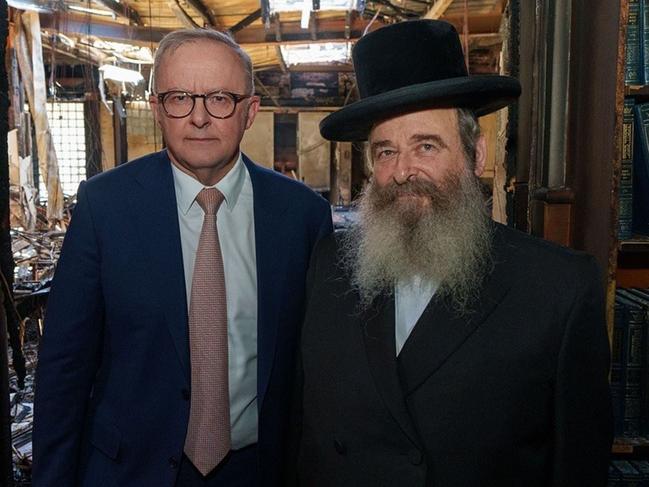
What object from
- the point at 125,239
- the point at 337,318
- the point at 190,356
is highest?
the point at 125,239

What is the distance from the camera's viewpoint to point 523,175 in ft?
8.80

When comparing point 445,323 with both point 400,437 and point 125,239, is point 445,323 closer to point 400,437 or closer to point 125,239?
point 400,437

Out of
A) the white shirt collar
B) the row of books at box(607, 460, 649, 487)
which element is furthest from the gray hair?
the row of books at box(607, 460, 649, 487)

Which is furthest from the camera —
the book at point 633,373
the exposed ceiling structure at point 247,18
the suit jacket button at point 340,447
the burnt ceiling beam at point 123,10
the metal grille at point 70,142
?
the metal grille at point 70,142

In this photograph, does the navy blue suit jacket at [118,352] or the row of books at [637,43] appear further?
the row of books at [637,43]

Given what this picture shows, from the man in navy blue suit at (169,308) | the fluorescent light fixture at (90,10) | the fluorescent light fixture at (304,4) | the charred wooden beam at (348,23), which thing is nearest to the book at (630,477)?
the man in navy blue suit at (169,308)

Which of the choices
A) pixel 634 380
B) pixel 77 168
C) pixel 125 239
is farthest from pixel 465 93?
pixel 77 168

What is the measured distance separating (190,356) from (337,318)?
0.47m

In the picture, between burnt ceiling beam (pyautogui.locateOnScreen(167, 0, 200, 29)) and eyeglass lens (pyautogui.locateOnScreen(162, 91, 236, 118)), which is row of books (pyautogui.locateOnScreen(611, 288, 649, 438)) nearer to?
eyeglass lens (pyautogui.locateOnScreen(162, 91, 236, 118))

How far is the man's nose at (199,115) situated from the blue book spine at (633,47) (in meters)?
1.50

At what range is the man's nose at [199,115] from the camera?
65.2 inches

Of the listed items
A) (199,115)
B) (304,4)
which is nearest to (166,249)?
(199,115)

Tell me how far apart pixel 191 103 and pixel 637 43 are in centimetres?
162

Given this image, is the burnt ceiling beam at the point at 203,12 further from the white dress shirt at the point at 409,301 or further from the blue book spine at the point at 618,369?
the blue book spine at the point at 618,369
